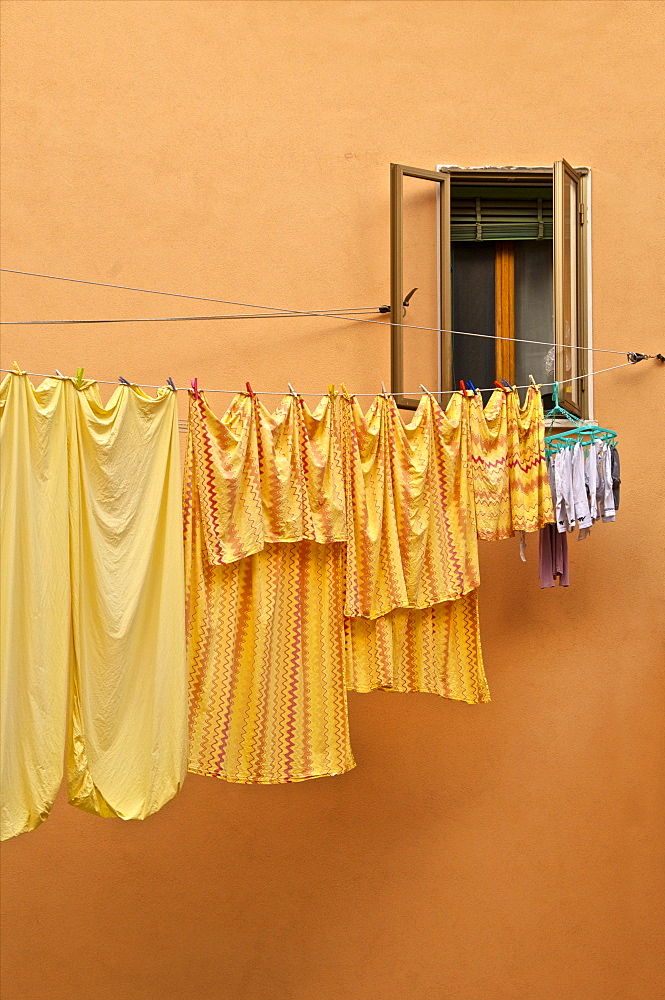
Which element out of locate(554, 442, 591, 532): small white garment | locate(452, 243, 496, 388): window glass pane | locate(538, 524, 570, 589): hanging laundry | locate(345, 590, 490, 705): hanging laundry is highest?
locate(452, 243, 496, 388): window glass pane

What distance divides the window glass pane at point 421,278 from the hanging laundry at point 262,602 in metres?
0.93

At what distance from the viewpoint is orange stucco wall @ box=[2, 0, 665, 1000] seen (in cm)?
466

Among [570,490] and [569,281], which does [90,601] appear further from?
[569,281]

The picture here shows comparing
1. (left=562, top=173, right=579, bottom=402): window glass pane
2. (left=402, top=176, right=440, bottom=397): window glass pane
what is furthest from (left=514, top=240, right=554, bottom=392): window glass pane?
(left=402, top=176, right=440, bottom=397): window glass pane

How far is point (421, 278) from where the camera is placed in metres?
4.73

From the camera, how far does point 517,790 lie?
15.5 feet

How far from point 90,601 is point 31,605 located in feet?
0.66

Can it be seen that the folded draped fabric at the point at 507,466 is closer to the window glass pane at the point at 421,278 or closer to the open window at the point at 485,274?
the open window at the point at 485,274

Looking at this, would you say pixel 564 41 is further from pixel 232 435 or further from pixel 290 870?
pixel 290 870

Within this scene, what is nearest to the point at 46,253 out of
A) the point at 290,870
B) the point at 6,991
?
the point at 290,870

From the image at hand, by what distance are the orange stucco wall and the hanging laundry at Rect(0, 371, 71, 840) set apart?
1.35m

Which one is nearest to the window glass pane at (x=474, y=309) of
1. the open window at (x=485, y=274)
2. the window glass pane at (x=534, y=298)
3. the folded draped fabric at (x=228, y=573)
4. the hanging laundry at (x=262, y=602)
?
the open window at (x=485, y=274)

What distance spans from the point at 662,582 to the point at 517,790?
44.1 inches

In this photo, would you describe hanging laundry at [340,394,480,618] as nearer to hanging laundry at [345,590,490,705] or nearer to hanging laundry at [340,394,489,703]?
hanging laundry at [340,394,489,703]
